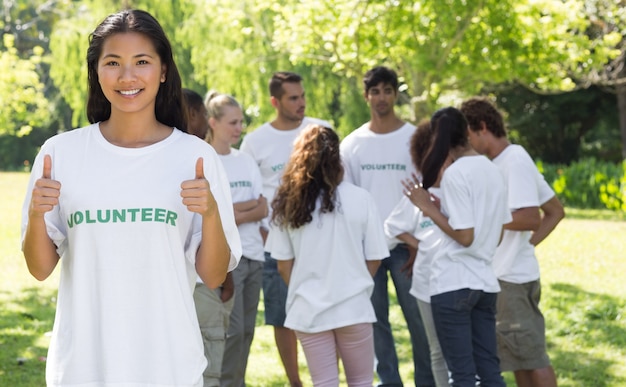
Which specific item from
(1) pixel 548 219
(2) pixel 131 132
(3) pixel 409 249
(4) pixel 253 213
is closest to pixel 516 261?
(1) pixel 548 219

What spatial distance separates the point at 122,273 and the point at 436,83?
15.7 m

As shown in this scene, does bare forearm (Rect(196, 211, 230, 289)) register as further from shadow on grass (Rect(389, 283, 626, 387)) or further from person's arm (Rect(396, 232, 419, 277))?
shadow on grass (Rect(389, 283, 626, 387))

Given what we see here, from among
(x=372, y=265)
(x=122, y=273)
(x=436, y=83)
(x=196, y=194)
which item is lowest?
(x=372, y=265)

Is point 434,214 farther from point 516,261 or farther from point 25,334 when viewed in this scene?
point 25,334

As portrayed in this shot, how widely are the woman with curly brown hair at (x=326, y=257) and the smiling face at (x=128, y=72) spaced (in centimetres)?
237

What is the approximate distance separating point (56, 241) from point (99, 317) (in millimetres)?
285

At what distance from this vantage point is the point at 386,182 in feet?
23.0

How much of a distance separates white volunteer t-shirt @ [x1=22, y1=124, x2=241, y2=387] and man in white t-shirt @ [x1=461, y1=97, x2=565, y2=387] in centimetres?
321

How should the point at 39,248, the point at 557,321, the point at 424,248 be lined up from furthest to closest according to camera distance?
the point at 557,321 < the point at 424,248 < the point at 39,248

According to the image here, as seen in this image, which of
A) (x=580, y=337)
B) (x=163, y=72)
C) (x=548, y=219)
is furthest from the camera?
(x=580, y=337)

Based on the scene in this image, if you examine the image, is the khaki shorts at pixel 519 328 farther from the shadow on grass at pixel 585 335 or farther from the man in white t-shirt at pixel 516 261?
the shadow on grass at pixel 585 335

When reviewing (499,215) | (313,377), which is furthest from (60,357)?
(499,215)

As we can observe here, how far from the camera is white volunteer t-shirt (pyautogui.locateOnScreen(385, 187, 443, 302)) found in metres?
6.05

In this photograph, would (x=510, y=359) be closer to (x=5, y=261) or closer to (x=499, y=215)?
(x=499, y=215)
